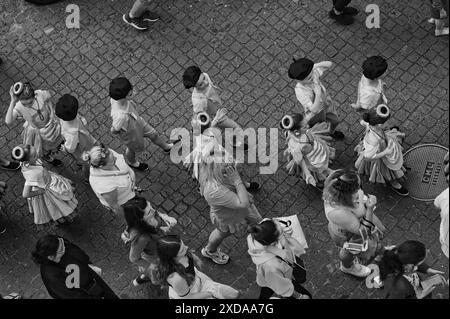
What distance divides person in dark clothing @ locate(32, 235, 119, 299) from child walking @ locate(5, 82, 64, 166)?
1.81 metres

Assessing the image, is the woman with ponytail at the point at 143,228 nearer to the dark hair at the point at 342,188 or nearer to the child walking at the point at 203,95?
the child walking at the point at 203,95

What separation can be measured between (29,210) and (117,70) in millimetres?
2726

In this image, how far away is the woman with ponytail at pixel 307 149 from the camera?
755 cm

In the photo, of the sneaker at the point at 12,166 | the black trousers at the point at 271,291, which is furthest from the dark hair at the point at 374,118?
the sneaker at the point at 12,166

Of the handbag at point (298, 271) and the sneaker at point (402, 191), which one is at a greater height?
the handbag at point (298, 271)

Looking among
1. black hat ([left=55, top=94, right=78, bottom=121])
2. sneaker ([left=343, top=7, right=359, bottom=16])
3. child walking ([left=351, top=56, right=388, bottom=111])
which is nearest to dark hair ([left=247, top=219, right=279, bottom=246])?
child walking ([left=351, top=56, right=388, bottom=111])

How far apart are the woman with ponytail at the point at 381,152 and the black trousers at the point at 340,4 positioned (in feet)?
8.38

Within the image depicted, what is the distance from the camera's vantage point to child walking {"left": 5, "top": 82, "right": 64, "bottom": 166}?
8.19 m

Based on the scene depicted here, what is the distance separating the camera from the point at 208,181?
7066mm

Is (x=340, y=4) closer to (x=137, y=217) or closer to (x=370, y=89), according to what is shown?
(x=370, y=89)

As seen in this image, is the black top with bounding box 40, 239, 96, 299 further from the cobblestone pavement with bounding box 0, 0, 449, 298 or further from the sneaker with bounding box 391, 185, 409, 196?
the sneaker with bounding box 391, 185, 409, 196

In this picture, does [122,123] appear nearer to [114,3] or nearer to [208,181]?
[208,181]

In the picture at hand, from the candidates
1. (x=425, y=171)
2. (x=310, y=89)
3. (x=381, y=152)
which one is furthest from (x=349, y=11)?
(x=381, y=152)
